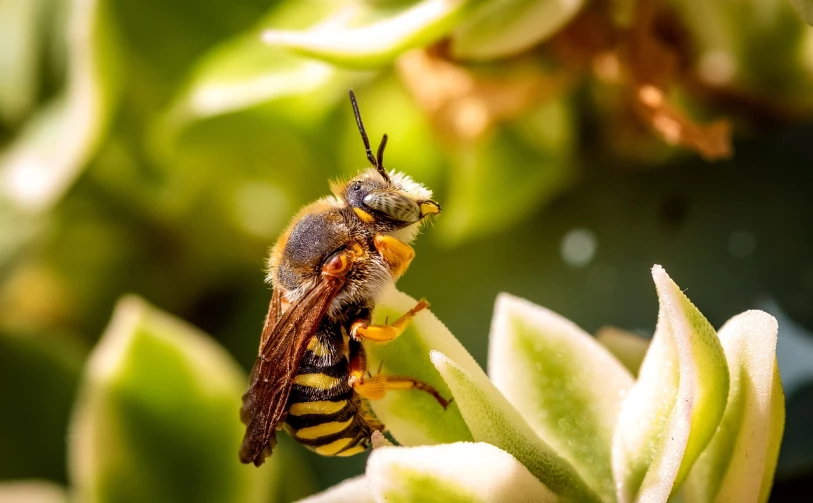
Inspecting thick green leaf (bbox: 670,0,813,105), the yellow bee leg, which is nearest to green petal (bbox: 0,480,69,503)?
the yellow bee leg

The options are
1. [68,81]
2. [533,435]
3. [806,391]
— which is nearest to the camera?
[533,435]

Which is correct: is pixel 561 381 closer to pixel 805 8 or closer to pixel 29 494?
pixel 805 8

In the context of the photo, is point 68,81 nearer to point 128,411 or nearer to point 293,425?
point 128,411

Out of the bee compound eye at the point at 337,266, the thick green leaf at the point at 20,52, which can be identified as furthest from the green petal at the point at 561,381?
the thick green leaf at the point at 20,52

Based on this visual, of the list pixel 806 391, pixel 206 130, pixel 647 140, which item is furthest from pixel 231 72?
pixel 806 391

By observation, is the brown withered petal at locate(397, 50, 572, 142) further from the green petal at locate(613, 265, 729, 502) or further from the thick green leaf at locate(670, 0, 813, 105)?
the green petal at locate(613, 265, 729, 502)
